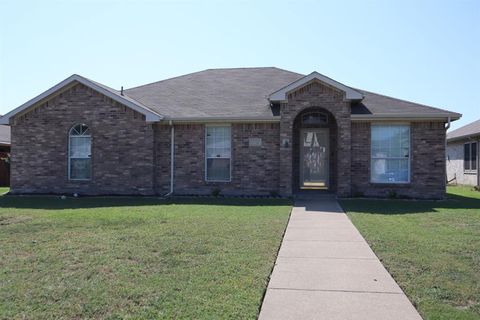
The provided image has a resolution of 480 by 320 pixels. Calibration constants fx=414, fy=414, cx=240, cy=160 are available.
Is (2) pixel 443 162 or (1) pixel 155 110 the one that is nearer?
(2) pixel 443 162

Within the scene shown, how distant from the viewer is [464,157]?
76.0 ft

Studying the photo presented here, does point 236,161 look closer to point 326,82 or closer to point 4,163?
point 326,82

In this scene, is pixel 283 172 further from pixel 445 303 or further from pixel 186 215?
pixel 445 303

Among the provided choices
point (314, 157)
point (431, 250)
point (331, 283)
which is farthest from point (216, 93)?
point (331, 283)

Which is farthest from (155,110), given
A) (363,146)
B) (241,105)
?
(363,146)

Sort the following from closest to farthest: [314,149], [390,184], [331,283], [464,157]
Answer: [331,283] → [390,184] → [314,149] → [464,157]

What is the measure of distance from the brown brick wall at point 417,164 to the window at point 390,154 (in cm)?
20

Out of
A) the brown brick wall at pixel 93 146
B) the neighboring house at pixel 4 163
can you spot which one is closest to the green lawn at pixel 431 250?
the brown brick wall at pixel 93 146

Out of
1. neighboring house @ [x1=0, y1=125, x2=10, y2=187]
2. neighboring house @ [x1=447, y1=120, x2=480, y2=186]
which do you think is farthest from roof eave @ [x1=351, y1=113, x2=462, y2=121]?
neighboring house @ [x1=0, y1=125, x2=10, y2=187]

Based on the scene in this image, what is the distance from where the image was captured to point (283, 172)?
562 inches

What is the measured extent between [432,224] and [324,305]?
5930 mm

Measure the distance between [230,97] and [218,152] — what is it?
2818mm

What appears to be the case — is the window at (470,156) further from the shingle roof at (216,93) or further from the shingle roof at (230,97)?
the shingle roof at (216,93)

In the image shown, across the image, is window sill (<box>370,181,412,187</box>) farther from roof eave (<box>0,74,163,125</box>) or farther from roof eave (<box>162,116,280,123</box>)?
roof eave (<box>0,74,163,125</box>)
